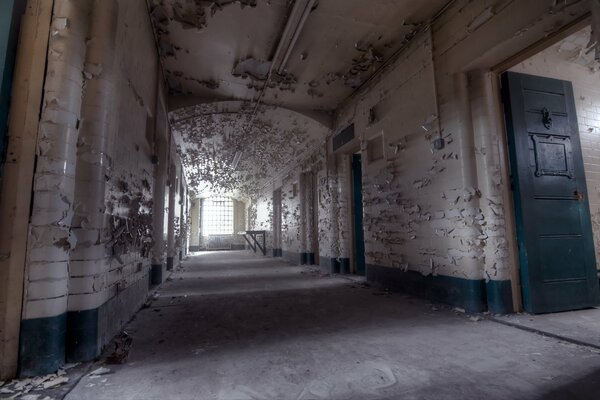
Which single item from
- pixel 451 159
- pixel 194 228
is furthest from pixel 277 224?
pixel 451 159

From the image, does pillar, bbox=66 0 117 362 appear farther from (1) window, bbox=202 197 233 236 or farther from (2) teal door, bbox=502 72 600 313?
(1) window, bbox=202 197 233 236

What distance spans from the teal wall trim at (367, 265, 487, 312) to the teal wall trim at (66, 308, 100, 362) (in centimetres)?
337

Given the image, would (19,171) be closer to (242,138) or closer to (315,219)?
(242,138)

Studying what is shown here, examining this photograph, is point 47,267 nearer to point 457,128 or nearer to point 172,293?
point 172,293

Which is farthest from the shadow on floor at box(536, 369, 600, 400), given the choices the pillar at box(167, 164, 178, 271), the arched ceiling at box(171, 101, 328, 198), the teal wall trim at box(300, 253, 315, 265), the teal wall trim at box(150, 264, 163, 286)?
the pillar at box(167, 164, 178, 271)

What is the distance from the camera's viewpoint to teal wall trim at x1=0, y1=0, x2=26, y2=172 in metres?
1.84

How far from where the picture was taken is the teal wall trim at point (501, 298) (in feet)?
10.0

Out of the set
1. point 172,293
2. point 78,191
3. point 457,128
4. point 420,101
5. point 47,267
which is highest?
point 420,101

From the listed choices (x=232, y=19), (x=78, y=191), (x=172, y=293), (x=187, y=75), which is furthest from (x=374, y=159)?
(x=78, y=191)

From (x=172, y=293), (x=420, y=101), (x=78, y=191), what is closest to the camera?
(x=78, y=191)

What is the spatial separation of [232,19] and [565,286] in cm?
480

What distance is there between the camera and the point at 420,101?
159 inches

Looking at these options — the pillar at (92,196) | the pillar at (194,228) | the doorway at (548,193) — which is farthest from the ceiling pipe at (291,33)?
the pillar at (194,228)

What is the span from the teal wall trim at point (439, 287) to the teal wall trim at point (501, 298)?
10 cm
